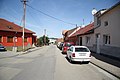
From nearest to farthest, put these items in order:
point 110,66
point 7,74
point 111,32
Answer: point 7,74
point 110,66
point 111,32

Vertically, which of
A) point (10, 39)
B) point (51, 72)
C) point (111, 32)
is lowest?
point (51, 72)

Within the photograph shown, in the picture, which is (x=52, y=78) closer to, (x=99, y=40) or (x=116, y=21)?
(x=116, y=21)

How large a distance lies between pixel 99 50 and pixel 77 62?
7.46 m

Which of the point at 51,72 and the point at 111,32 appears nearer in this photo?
the point at 51,72

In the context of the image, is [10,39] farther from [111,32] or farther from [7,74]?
[7,74]

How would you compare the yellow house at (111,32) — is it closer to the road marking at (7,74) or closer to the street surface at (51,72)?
the street surface at (51,72)

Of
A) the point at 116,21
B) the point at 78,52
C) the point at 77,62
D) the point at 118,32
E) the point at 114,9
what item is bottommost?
the point at 77,62

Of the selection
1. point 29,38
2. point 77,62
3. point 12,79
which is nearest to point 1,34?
point 29,38

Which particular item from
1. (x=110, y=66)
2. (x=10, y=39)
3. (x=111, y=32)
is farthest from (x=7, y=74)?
(x=10, y=39)

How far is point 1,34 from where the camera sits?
34.0m

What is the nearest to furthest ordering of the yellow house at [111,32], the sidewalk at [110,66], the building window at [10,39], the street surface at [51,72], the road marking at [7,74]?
the road marking at [7,74] → the street surface at [51,72] → the sidewalk at [110,66] → the yellow house at [111,32] → the building window at [10,39]

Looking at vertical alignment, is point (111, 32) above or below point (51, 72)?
above

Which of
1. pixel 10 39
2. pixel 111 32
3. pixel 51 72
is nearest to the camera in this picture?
pixel 51 72

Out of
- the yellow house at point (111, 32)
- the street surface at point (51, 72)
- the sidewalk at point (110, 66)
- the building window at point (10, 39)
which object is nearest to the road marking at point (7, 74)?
the street surface at point (51, 72)
